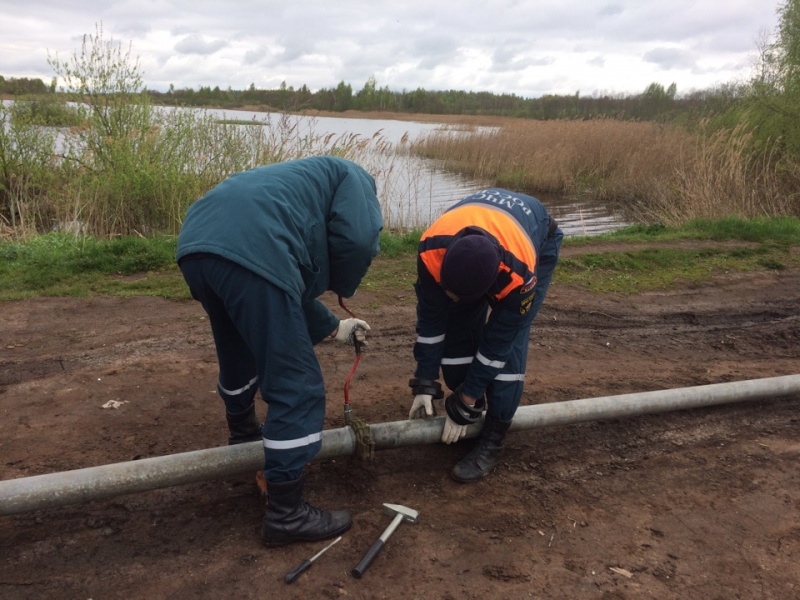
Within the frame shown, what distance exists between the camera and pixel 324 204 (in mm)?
2586

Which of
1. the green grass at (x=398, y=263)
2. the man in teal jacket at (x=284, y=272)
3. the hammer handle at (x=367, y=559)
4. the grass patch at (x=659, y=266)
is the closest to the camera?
the man in teal jacket at (x=284, y=272)

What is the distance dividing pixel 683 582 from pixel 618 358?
Answer: 266cm

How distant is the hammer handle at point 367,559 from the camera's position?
2.53m

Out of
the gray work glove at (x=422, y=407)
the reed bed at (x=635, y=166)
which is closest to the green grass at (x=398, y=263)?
the reed bed at (x=635, y=166)

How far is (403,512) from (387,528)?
121 millimetres

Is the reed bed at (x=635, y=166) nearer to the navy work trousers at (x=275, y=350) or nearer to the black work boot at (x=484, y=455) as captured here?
the black work boot at (x=484, y=455)

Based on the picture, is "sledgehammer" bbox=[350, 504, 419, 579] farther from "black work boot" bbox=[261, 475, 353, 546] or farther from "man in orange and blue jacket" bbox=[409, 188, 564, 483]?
"man in orange and blue jacket" bbox=[409, 188, 564, 483]

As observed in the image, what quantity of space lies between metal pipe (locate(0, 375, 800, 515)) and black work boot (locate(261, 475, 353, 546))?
0.28 meters

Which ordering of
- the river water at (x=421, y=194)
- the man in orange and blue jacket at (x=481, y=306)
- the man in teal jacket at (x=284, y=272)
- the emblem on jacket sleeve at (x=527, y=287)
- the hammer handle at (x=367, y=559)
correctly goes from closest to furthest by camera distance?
the man in teal jacket at (x=284, y=272) → the hammer handle at (x=367, y=559) → the man in orange and blue jacket at (x=481, y=306) → the emblem on jacket sleeve at (x=527, y=287) → the river water at (x=421, y=194)

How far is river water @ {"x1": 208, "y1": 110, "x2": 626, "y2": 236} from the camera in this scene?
10688 millimetres

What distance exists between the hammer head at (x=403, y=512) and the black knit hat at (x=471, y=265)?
3.69 ft

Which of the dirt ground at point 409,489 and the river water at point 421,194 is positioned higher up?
the river water at point 421,194

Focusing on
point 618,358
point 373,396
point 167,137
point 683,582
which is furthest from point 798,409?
point 167,137

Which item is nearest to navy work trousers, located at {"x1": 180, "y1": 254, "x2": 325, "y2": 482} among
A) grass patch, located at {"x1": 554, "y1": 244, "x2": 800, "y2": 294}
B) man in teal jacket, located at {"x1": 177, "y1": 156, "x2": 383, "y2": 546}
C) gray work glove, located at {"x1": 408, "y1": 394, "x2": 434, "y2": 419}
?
man in teal jacket, located at {"x1": 177, "y1": 156, "x2": 383, "y2": 546}
